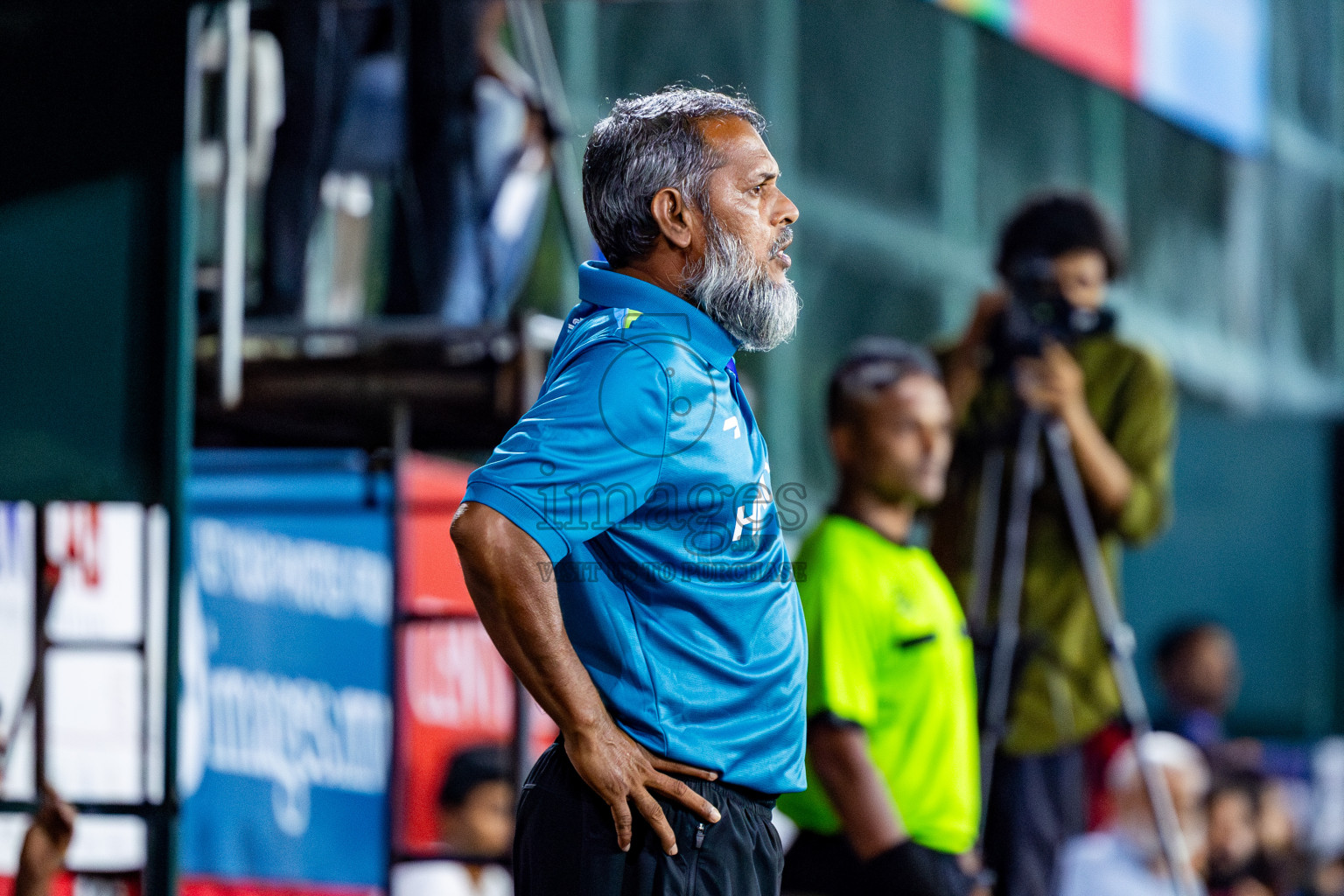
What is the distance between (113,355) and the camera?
9.31 feet

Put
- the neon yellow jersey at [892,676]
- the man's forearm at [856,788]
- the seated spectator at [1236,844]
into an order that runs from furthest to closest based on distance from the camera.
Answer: the seated spectator at [1236,844]
the neon yellow jersey at [892,676]
the man's forearm at [856,788]

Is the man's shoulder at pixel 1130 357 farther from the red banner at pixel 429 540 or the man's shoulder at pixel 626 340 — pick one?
the man's shoulder at pixel 626 340

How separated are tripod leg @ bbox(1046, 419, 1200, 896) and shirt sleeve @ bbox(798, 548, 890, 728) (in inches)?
47.6

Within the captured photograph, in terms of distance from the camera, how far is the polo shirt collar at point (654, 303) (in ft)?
6.00

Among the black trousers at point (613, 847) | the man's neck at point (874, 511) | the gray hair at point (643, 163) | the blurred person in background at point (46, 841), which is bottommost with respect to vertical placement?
the blurred person in background at point (46, 841)

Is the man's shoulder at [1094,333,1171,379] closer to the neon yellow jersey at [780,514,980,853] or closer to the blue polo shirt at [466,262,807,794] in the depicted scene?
the neon yellow jersey at [780,514,980,853]

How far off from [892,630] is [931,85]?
500 cm

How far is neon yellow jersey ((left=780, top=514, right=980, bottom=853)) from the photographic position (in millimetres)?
3186

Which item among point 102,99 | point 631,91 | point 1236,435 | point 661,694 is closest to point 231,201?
point 102,99

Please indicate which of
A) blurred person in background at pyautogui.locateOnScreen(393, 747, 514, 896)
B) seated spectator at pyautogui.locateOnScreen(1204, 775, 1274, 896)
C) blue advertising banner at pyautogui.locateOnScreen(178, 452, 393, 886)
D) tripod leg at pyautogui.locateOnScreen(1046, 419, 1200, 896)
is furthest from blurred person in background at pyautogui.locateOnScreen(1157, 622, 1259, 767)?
blue advertising banner at pyautogui.locateOnScreen(178, 452, 393, 886)

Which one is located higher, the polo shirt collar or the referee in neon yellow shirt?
the polo shirt collar

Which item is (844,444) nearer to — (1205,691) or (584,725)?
(584,725)

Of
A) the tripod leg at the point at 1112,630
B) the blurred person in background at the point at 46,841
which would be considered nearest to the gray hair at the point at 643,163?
the blurred person in background at the point at 46,841

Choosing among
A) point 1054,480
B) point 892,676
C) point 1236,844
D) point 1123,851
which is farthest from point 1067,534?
point 1236,844
